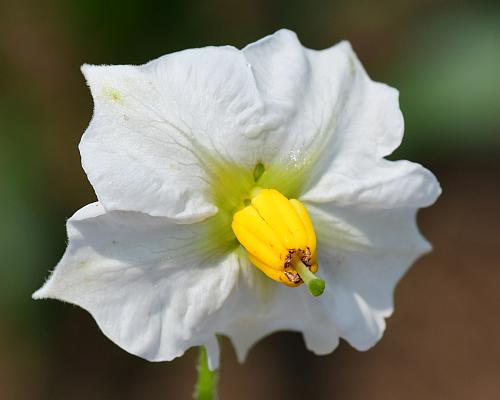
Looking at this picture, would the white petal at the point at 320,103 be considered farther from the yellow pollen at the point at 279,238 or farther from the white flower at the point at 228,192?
the yellow pollen at the point at 279,238

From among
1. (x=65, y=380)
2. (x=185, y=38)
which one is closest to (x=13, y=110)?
(x=185, y=38)

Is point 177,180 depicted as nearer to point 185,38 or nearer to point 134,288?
point 134,288

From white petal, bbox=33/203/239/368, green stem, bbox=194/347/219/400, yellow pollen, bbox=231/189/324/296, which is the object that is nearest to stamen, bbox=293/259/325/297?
yellow pollen, bbox=231/189/324/296

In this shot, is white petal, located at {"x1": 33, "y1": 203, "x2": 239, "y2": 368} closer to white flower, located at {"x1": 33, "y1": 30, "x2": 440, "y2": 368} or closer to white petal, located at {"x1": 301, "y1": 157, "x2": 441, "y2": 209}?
white flower, located at {"x1": 33, "y1": 30, "x2": 440, "y2": 368}

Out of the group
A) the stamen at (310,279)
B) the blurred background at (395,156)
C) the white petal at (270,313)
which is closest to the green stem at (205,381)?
the white petal at (270,313)

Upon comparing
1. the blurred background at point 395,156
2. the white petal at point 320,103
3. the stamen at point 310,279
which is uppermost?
the white petal at point 320,103

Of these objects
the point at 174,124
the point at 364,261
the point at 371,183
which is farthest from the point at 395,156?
the point at 174,124

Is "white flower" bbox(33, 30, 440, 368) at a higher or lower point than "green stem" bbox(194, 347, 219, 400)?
higher

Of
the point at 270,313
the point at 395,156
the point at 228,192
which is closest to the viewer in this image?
the point at 228,192

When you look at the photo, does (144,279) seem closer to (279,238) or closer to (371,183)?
(279,238)
